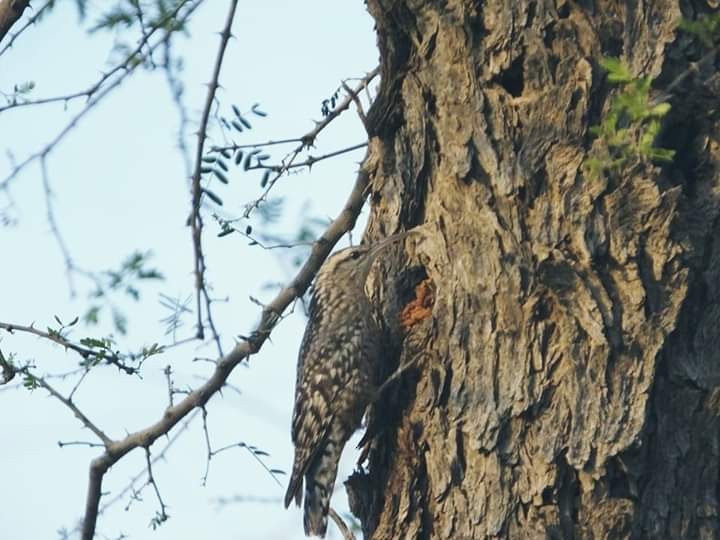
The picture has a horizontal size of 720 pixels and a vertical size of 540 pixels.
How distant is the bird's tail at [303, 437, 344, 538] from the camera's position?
5336mm

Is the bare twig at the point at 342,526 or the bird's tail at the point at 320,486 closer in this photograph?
the bare twig at the point at 342,526

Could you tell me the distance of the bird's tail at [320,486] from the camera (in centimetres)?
534

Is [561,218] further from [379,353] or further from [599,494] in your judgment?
[379,353]

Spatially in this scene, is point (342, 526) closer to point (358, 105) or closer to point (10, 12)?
point (358, 105)

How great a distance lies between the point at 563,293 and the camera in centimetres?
399

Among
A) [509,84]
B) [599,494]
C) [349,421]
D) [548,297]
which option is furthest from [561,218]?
[349,421]

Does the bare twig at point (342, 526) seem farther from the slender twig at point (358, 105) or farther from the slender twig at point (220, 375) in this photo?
the slender twig at point (358, 105)

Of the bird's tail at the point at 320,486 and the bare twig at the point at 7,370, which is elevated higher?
the bare twig at the point at 7,370

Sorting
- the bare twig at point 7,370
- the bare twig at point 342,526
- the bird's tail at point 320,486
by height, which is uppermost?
the bare twig at point 7,370

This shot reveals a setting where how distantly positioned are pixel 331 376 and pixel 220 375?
918mm

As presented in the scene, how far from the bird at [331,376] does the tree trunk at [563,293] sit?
86cm

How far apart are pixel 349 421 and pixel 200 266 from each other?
1.25 metres

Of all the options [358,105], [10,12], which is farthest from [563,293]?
[10,12]

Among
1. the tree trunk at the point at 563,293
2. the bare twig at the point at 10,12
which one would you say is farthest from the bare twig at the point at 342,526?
the bare twig at the point at 10,12
